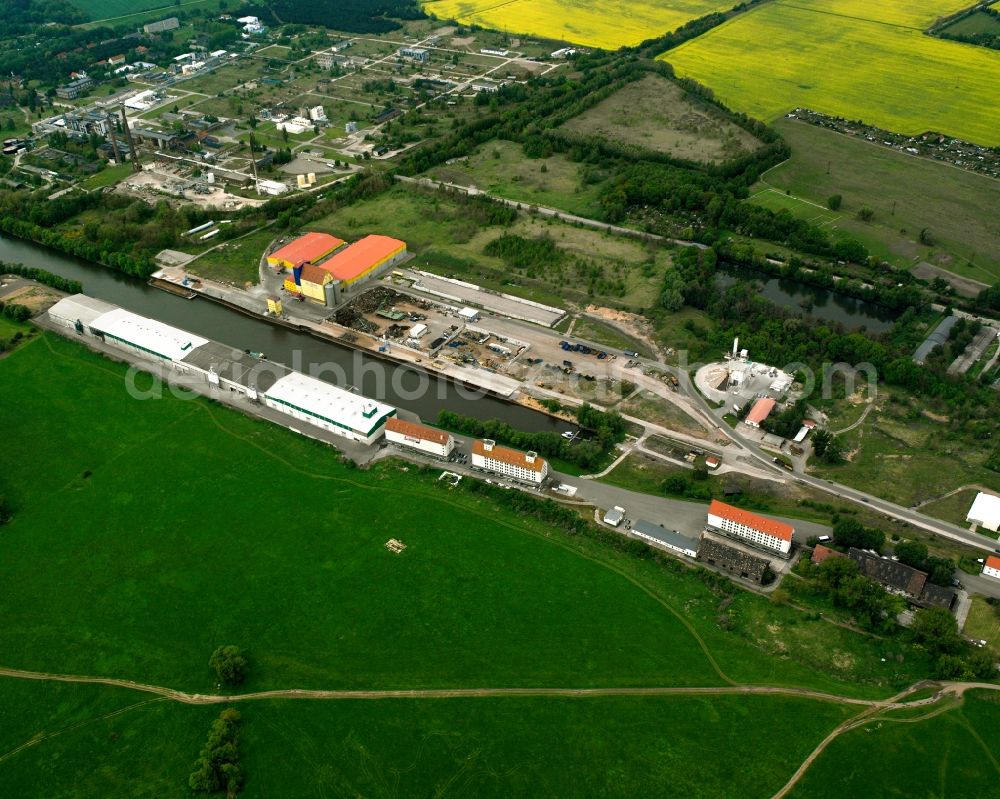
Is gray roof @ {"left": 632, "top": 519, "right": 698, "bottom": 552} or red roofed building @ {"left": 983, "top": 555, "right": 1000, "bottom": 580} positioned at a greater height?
red roofed building @ {"left": 983, "top": 555, "right": 1000, "bottom": 580}

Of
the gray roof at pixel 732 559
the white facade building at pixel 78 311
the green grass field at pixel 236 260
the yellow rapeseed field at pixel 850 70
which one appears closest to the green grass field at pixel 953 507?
the gray roof at pixel 732 559

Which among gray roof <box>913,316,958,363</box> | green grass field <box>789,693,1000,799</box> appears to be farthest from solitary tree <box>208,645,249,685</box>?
gray roof <box>913,316,958,363</box>

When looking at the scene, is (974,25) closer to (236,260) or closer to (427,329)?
(427,329)

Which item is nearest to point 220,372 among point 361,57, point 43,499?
point 43,499

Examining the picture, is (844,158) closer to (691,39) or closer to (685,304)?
(685,304)

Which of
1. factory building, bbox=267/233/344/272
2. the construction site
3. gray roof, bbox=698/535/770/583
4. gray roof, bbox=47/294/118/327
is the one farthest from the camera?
factory building, bbox=267/233/344/272

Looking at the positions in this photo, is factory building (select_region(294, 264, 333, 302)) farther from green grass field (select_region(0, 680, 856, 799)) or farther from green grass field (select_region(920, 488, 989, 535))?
green grass field (select_region(920, 488, 989, 535))
